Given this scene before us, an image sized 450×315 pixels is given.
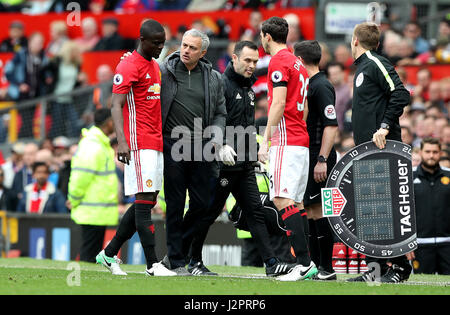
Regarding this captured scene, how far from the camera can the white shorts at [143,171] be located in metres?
9.17

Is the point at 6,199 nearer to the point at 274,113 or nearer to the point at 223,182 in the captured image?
the point at 223,182

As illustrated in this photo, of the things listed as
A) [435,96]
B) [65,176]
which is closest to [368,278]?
[435,96]

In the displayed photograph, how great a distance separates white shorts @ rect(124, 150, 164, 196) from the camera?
917 cm

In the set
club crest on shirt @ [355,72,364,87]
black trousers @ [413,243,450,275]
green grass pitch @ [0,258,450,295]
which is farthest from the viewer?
→ black trousers @ [413,243,450,275]

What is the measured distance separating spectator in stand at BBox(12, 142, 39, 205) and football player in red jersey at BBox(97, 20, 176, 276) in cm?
837

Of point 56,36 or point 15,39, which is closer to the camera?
point 15,39

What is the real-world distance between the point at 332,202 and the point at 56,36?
13773 millimetres

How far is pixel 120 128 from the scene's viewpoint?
8.99 m

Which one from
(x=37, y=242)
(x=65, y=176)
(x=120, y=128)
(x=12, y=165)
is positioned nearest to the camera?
(x=120, y=128)

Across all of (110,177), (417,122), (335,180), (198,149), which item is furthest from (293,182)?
(417,122)

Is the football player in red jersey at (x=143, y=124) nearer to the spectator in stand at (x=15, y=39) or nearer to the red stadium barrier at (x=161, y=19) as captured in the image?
the red stadium barrier at (x=161, y=19)

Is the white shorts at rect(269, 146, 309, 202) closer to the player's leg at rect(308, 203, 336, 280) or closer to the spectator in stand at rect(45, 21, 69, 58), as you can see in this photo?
the player's leg at rect(308, 203, 336, 280)

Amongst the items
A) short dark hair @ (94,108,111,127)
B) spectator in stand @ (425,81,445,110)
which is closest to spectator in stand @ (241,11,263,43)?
spectator in stand @ (425,81,445,110)

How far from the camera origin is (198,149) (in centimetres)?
960
